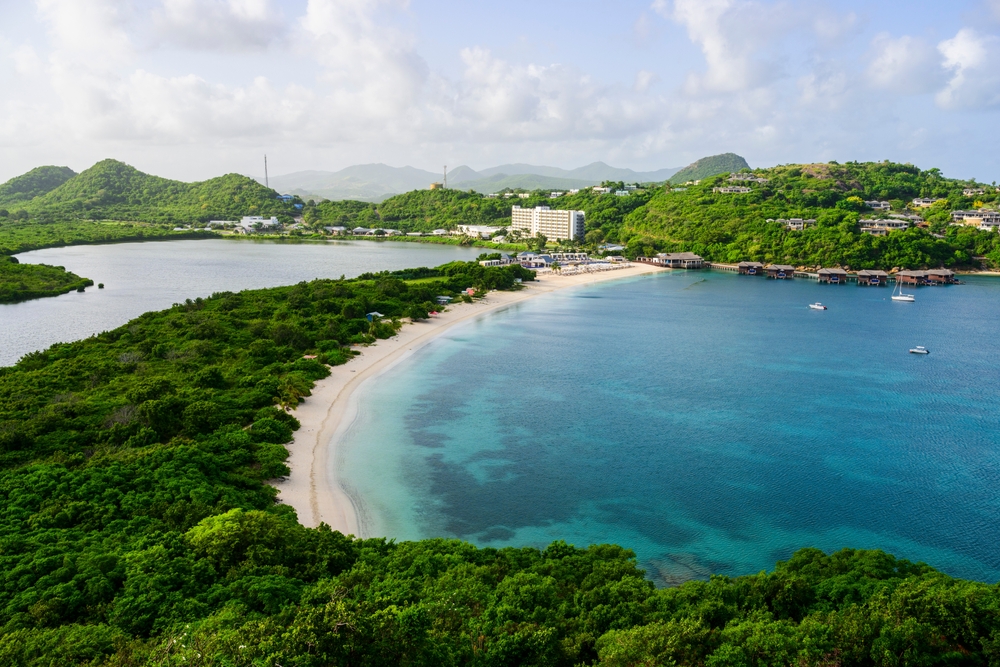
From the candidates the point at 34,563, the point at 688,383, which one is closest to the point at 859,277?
the point at 688,383

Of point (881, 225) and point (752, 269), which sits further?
point (881, 225)

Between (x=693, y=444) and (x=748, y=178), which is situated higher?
(x=748, y=178)

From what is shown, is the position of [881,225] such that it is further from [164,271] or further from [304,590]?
[304,590]

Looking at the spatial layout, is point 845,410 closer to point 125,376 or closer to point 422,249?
point 125,376

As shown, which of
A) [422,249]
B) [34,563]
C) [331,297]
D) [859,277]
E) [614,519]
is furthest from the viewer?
[422,249]

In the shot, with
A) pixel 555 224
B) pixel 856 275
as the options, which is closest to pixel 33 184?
pixel 555 224

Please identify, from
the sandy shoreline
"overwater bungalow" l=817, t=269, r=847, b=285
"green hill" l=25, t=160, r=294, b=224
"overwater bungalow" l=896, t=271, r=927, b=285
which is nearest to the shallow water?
the sandy shoreline

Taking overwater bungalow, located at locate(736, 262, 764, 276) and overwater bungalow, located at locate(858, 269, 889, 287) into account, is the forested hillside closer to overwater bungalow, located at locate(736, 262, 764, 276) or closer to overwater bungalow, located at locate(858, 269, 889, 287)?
overwater bungalow, located at locate(736, 262, 764, 276)
